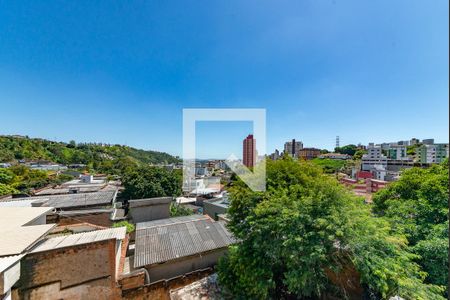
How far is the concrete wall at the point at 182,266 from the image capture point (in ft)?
19.9

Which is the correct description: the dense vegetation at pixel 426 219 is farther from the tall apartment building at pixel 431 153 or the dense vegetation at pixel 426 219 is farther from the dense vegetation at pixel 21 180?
the tall apartment building at pixel 431 153

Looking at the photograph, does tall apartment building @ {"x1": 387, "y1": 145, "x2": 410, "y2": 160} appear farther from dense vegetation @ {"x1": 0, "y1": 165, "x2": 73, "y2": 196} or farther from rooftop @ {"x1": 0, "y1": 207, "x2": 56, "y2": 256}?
dense vegetation @ {"x1": 0, "y1": 165, "x2": 73, "y2": 196}

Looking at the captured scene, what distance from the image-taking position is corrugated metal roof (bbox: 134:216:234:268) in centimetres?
623

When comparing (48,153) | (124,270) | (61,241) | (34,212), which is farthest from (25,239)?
(48,153)

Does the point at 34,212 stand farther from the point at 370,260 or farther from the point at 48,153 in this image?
the point at 48,153

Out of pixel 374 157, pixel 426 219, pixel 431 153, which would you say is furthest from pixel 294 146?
pixel 426 219

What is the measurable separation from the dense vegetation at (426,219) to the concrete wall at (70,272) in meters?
7.66

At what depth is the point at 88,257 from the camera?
473 cm

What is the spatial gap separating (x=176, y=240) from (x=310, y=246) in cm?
511

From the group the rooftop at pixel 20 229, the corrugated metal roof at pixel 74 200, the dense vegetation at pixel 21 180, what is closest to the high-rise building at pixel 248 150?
the corrugated metal roof at pixel 74 200

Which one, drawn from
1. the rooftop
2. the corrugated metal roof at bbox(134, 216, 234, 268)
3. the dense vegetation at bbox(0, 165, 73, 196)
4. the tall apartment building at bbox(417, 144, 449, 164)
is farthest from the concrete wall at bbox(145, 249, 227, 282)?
the tall apartment building at bbox(417, 144, 449, 164)

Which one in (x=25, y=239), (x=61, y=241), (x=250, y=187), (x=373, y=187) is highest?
(x=250, y=187)

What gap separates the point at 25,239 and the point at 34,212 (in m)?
2.33

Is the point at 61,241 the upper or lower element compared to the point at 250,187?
lower
